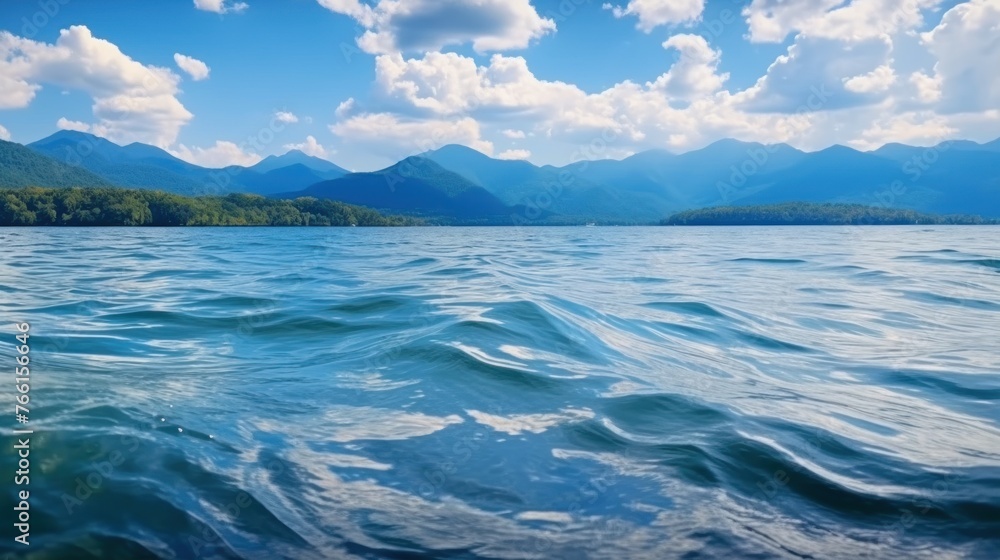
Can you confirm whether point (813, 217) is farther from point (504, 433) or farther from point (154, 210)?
point (504, 433)

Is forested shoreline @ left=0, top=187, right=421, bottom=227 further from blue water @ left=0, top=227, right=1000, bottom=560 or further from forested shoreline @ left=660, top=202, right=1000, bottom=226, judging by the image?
blue water @ left=0, top=227, right=1000, bottom=560

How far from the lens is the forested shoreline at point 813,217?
143m

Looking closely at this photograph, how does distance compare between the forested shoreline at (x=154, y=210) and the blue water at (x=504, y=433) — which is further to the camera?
the forested shoreline at (x=154, y=210)

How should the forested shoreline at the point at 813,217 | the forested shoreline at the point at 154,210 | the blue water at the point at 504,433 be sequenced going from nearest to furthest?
the blue water at the point at 504,433, the forested shoreline at the point at 154,210, the forested shoreline at the point at 813,217

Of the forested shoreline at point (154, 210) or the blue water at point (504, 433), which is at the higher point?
the forested shoreline at point (154, 210)

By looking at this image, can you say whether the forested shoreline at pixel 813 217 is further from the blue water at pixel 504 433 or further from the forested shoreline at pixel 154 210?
the blue water at pixel 504 433

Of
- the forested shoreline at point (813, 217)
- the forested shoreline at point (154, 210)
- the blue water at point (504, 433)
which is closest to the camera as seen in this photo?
the blue water at point (504, 433)

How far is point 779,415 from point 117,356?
9.53 meters

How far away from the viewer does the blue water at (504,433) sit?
442 centimetres

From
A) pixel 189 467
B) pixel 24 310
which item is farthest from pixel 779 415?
pixel 24 310

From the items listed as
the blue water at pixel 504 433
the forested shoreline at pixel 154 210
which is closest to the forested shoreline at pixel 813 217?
the forested shoreline at pixel 154 210

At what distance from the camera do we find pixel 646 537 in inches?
174

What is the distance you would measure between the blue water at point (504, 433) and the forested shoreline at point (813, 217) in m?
145

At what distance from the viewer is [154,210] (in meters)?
111
